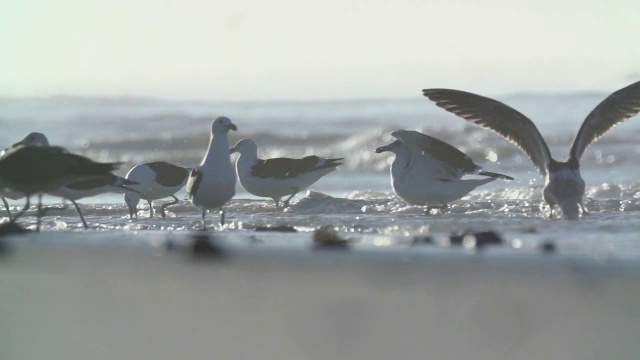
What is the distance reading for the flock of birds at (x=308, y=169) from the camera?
9.39 m

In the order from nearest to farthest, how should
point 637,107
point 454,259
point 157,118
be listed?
point 454,259 → point 637,107 → point 157,118

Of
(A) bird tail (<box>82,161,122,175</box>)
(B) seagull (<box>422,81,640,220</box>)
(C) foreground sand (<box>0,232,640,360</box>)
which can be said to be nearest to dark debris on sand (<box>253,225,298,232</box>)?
(A) bird tail (<box>82,161,122,175</box>)

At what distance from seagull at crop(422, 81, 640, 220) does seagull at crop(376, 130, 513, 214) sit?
0.34m

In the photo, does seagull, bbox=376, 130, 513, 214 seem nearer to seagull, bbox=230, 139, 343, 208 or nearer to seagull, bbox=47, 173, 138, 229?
seagull, bbox=230, 139, 343, 208

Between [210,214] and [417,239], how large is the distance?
3.82 meters

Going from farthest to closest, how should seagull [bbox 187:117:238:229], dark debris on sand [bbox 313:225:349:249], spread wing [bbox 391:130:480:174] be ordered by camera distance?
spread wing [bbox 391:130:480:174]
seagull [bbox 187:117:238:229]
dark debris on sand [bbox 313:225:349:249]

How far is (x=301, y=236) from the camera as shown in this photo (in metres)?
7.93

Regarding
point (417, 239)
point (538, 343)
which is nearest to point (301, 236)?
point (417, 239)

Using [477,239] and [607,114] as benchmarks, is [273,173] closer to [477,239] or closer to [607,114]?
[607,114]

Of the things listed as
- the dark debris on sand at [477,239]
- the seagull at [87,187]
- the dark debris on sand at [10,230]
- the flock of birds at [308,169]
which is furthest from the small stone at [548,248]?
the seagull at [87,187]

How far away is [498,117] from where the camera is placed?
1066 centimetres

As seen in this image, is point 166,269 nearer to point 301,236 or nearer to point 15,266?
point 15,266

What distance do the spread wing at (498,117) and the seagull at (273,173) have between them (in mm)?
1483

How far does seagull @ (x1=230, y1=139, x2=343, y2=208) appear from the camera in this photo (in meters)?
11.4
